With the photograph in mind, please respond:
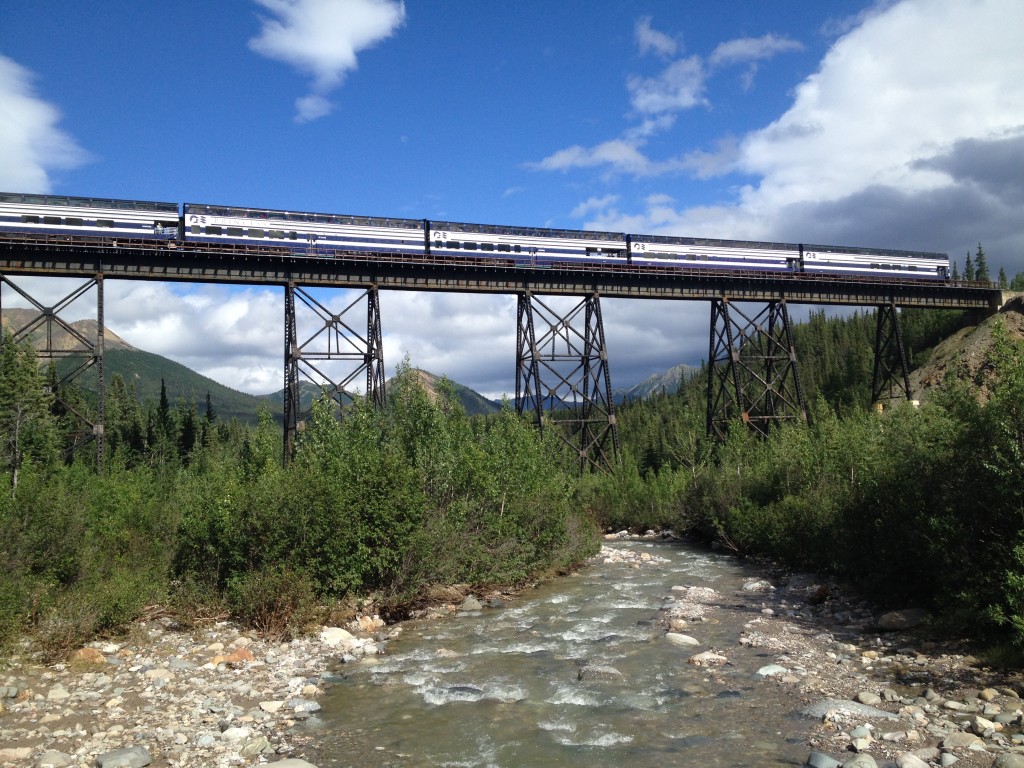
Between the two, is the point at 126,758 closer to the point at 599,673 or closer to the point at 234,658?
the point at 234,658

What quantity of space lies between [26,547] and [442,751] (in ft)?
28.7

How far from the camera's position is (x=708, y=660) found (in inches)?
419

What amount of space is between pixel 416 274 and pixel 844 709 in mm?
24174

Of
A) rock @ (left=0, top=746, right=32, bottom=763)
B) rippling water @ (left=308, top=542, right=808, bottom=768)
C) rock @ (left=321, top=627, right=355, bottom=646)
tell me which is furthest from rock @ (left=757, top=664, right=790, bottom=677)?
rock @ (left=0, top=746, right=32, bottom=763)

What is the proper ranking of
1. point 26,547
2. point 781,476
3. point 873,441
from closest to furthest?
1. point 26,547
2. point 873,441
3. point 781,476

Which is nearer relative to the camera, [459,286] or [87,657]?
[87,657]

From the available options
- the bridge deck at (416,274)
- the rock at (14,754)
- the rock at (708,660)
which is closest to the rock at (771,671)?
the rock at (708,660)

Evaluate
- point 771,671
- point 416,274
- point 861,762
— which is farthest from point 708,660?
point 416,274

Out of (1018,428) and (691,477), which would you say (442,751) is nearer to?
(1018,428)

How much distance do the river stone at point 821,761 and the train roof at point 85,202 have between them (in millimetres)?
26615

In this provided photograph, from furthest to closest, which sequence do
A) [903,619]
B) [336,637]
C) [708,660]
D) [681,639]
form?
[336,637] → [681,639] → [903,619] → [708,660]

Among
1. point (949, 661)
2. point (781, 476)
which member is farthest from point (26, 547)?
point (781, 476)

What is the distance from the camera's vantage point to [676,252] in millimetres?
33312

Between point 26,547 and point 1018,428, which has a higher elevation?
point 1018,428
